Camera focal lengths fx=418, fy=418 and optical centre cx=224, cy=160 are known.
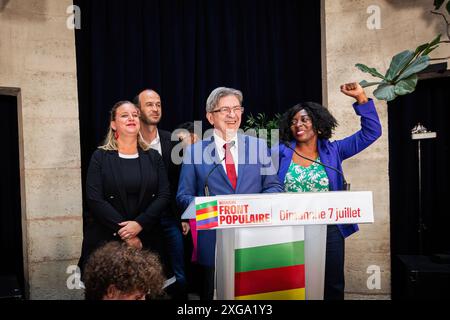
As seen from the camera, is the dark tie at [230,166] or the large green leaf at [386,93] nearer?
the dark tie at [230,166]

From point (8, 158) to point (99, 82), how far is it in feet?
3.42

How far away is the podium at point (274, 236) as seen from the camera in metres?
1.58

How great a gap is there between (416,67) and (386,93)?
236 mm

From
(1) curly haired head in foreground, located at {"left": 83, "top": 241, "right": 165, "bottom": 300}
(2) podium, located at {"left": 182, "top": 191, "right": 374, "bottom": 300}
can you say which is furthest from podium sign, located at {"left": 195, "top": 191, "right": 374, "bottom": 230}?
(1) curly haired head in foreground, located at {"left": 83, "top": 241, "right": 165, "bottom": 300}

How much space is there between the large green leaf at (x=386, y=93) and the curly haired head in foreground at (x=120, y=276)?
6.37 feet

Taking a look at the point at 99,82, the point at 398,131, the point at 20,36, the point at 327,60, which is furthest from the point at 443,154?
the point at 20,36

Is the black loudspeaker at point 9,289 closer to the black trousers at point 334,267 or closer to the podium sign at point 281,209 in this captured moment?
the podium sign at point 281,209

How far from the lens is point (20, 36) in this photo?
11.5 ft

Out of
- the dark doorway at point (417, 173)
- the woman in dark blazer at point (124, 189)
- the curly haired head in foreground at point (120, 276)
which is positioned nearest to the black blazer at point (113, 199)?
the woman in dark blazer at point (124, 189)

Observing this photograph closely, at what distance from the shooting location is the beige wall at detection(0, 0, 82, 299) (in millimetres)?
3510

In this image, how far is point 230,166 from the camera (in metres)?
2.20

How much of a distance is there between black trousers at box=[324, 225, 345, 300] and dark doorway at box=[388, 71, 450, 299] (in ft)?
5.97

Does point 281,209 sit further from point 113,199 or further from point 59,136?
point 59,136

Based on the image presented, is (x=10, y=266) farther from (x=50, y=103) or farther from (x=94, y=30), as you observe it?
(x=94, y=30)
